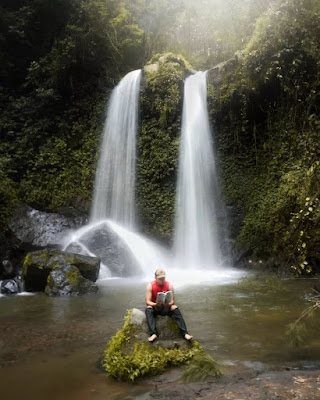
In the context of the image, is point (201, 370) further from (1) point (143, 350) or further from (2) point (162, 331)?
(2) point (162, 331)

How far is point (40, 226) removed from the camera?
1281 centimetres

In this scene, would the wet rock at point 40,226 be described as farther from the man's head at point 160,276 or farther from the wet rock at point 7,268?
the man's head at point 160,276

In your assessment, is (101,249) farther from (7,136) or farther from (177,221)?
(7,136)

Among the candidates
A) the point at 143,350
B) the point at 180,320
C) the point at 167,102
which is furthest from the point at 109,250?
the point at 143,350

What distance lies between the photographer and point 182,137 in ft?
48.3

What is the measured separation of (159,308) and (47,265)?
5.45 m

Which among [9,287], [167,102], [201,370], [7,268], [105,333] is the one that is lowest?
[201,370]

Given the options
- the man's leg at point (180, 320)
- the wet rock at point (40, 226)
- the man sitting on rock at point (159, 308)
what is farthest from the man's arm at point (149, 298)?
the wet rock at point (40, 226)

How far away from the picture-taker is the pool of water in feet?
13.7

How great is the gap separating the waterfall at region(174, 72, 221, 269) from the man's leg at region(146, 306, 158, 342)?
26.5 feet

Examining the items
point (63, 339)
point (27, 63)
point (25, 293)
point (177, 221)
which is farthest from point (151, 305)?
point (27, 63)

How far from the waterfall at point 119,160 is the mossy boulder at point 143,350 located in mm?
9897

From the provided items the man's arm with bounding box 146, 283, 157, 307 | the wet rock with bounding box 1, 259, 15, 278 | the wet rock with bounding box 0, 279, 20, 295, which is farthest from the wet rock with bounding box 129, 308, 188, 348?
the wet rock with bounding box 1, 259, 15, 278

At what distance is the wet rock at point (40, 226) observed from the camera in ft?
40.3
